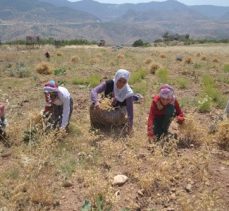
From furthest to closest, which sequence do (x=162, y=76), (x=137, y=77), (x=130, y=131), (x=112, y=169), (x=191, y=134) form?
(x=162, y=76), (x=137, y=77), (x=130, y=131), (x=191, y=134), (x=112, y=169)

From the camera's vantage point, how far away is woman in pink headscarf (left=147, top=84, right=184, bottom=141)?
18.7ft

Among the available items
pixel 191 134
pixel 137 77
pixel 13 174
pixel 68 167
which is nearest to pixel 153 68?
pixel 137 77

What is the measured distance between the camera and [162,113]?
5984 mm

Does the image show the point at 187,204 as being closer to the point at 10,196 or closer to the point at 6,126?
the point at 10,196

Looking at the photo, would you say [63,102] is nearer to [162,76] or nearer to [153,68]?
[162,76]

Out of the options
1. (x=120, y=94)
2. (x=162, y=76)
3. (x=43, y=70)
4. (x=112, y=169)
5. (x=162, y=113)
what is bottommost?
(x=43, y=70)

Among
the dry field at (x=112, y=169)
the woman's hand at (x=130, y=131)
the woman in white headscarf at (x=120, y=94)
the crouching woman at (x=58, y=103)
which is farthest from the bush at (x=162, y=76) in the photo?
the crouching woman at (x=58, y=103)

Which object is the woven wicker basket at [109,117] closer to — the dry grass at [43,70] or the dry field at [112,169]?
the dry field at [112,169]

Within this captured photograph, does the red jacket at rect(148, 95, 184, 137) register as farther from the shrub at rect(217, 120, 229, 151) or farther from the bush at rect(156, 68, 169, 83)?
the bush at rect(156, 68, 169, 83)

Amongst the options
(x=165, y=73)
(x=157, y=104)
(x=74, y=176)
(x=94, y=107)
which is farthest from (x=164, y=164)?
(x=165, y=73)

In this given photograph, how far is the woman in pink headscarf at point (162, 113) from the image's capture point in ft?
18.7

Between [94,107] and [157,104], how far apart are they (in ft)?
3.04

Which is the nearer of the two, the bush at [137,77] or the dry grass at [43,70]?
the bush at [137,77]

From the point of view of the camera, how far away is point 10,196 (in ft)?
13.8
